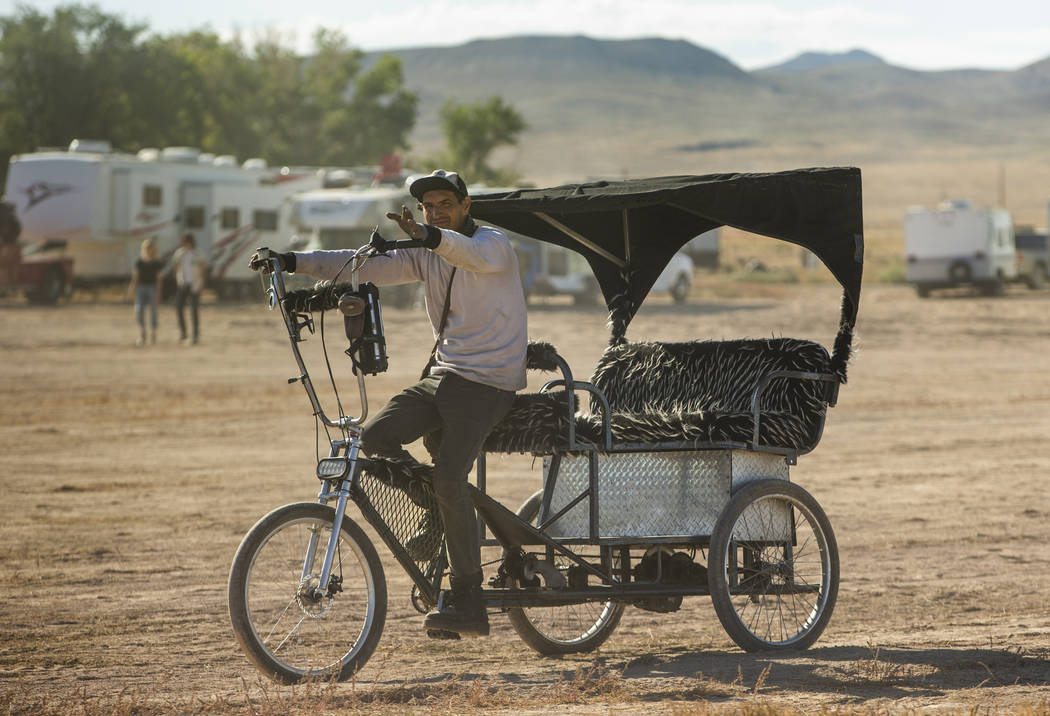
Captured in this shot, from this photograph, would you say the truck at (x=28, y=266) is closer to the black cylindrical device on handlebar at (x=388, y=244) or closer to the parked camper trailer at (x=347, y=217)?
the parked camper trailer at (x=347, y=217)

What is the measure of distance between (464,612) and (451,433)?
68cm

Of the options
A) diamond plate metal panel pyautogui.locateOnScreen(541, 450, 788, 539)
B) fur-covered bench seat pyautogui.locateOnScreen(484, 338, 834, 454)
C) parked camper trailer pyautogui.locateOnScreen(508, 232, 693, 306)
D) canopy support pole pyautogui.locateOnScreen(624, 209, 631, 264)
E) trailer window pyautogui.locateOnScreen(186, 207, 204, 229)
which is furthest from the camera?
trailer window pyautogui.locateOnScreen(186, 207, 204, 229)

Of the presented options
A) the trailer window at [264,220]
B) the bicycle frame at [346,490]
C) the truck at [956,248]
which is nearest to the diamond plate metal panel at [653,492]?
the bicycle frame at [346,490]

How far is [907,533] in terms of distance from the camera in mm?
9656

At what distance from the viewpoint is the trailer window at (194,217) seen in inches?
1378

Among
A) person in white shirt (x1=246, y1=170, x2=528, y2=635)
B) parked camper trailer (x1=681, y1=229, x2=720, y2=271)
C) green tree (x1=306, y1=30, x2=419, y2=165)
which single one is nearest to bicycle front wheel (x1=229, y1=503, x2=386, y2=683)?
person in white shirt (x1=246, y1=170, x2=528, y2=635)

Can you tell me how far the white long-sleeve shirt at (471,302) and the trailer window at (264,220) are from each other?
3076 centimetres

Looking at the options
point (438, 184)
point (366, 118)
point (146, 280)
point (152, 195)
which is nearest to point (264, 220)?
point (152, 195)

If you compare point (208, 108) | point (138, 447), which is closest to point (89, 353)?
point (138, 447)

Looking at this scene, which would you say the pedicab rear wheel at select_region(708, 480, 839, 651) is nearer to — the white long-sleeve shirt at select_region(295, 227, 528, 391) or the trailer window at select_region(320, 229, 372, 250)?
the white long-sleeve shirt at select_region(295, 227, 528, 391)

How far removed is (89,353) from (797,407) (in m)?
18.4

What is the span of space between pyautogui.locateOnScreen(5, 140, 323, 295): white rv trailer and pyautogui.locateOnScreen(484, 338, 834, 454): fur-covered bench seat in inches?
1100

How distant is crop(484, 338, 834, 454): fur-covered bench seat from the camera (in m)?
6.11

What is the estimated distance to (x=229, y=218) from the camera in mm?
35375
